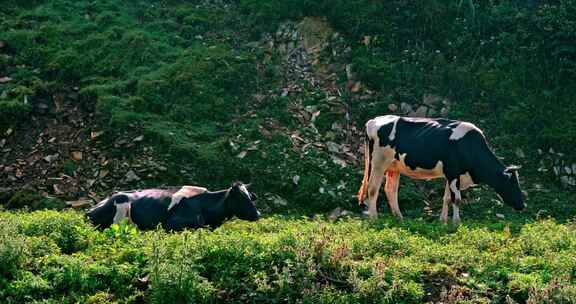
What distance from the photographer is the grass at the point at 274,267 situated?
991 centimetres

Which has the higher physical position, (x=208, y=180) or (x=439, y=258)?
(x=439, y=258)

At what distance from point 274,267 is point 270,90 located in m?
10.3

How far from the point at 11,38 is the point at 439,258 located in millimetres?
15443

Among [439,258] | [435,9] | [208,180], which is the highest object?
[435,9]

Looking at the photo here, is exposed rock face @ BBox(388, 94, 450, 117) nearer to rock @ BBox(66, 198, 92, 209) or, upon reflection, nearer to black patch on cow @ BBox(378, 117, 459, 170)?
black patch on cow @ BBox(378, 117, 459, 170)

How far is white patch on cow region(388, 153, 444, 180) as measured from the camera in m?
15.1

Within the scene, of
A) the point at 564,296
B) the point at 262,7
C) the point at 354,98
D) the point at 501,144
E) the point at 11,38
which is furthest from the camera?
the point at 262,7

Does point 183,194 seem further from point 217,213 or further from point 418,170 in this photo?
point 418,170

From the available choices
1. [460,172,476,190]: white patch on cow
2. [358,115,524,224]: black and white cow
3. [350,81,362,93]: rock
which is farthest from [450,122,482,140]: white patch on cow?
[350,81,362,93]: rock

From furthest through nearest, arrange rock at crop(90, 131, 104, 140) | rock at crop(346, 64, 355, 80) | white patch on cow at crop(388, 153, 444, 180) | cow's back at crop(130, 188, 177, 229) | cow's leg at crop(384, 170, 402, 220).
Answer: rock at crop(346, 64, 355, 80), rock at crop(90, 131, 104, 140), cow's leg at crop(384, 170, 402, 220), white patch on cow at crop(388, 153, 444, 180), cow's back at crop(130, 188, 177, 229)

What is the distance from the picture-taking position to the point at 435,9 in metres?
21.9

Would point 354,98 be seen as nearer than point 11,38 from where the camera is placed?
Yes

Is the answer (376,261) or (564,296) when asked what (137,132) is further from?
(564,296)

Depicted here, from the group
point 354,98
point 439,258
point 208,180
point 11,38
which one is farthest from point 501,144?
point 11,38
